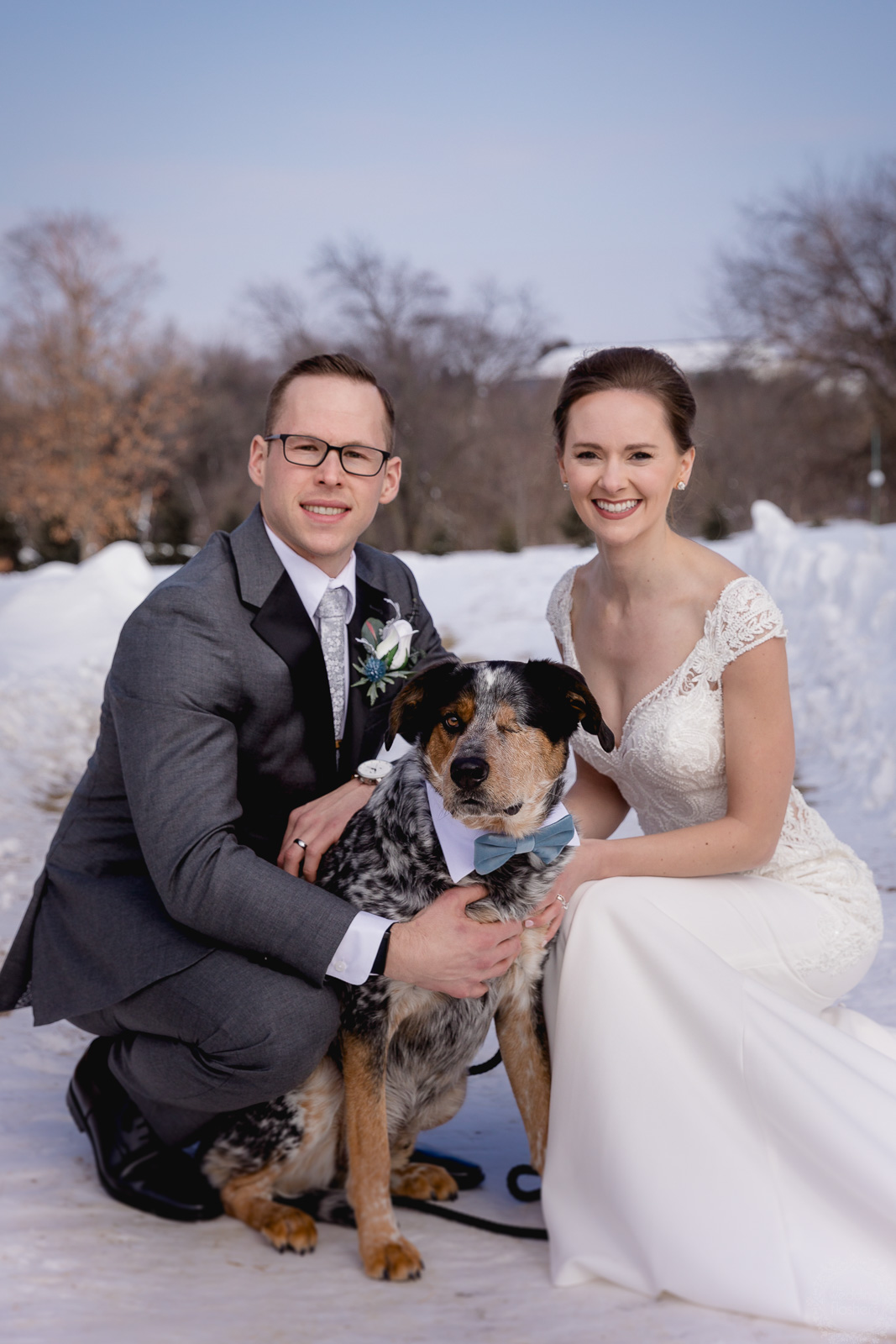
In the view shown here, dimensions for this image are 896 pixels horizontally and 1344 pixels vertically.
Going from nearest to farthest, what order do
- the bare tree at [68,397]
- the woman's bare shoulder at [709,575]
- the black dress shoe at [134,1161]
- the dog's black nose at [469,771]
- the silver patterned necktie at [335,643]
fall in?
1. the dog's black nose at [469,771]
2. the black dress shoe at [134,1161]
3. the silver patterned necktie at [335,643]
4. the woman's bare shoulder at [709,575]
5. the bare tree at [68,397]

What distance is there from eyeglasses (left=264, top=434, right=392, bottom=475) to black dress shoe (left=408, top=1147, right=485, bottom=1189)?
1614 millimetres

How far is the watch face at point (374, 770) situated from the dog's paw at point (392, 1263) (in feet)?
3.07

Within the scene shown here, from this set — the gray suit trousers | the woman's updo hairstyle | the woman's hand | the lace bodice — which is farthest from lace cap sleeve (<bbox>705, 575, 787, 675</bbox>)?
the gray suit trousers

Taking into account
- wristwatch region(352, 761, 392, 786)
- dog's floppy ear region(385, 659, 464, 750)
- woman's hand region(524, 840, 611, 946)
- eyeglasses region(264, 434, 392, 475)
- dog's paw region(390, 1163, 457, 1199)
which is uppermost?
eyeglasses region(264, 434, 392, 475)

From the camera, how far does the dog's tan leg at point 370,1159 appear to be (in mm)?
2076

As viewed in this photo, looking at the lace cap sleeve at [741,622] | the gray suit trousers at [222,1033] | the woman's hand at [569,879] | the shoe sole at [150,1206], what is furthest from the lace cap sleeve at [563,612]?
the shoe sole at [150,1206]

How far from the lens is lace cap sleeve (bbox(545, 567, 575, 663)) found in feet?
9.61

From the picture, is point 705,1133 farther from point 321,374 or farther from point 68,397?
point 68,397

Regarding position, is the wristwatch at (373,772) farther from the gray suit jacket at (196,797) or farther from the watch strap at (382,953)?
the watch strap at (382,953)

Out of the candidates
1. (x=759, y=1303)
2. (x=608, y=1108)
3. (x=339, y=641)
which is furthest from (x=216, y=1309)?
(x=339, y=641)

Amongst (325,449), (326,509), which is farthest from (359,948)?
(325,449)

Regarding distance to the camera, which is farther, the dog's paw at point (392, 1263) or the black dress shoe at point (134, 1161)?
the black dress shoe at point (134, 1161)

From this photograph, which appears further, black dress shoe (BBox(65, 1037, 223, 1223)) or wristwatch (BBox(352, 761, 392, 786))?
wristwatch (BBox(352, 761, 392, 786))

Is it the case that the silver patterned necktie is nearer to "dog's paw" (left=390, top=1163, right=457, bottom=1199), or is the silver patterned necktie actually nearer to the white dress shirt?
the white dress shirt
